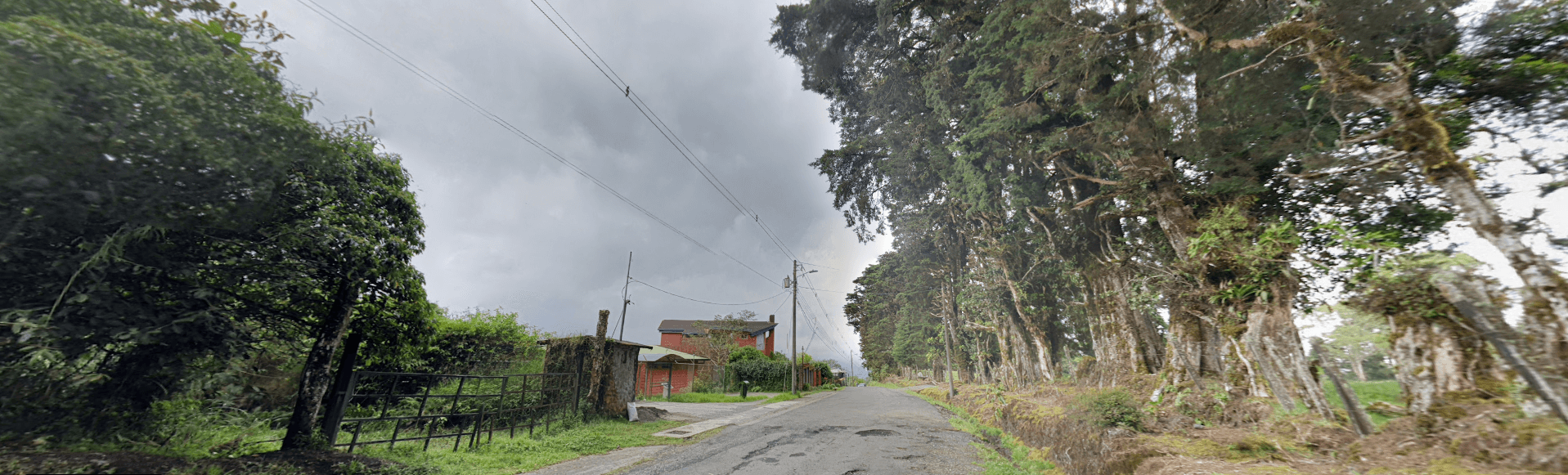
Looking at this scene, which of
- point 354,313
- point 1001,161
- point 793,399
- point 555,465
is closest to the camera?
point 354,313

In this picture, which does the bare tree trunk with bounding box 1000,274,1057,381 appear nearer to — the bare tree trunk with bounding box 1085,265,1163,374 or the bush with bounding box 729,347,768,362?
the bare tree trunk with bounding box 1085,265,1163,374

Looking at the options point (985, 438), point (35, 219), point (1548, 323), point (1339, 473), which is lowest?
point (985, 438)

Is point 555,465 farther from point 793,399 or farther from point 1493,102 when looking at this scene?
point 793,399

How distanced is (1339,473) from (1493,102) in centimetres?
476

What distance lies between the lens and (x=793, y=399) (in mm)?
24672

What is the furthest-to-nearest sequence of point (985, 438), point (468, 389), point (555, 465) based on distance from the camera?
point (985, 438)
point (468, 389)
point (555, 465)

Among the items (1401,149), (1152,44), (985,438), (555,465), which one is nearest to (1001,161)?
(1152,44)

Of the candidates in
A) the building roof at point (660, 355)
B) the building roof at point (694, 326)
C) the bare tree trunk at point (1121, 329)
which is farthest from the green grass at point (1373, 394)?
the building roof at point (694, 326)

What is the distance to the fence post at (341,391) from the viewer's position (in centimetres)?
592

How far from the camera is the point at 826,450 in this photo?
805 centimetres

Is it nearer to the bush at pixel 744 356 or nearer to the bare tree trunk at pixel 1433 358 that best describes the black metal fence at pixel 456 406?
the bare tree trunk at pixel 1433 358

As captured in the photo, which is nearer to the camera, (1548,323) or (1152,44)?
(1548,323)

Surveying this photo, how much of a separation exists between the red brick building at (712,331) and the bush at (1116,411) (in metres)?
26.8

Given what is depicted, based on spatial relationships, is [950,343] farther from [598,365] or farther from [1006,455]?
[598,365]
